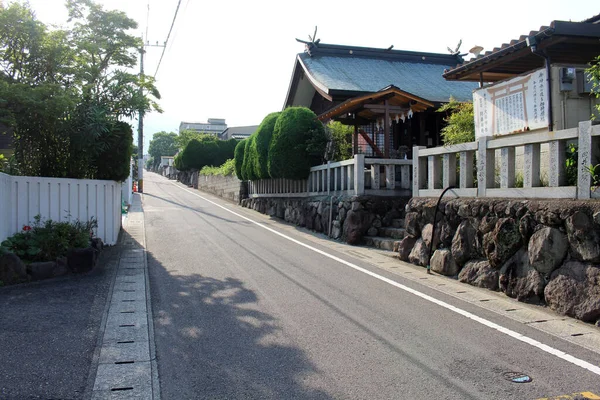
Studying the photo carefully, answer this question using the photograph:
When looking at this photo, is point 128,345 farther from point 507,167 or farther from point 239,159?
point 239,159

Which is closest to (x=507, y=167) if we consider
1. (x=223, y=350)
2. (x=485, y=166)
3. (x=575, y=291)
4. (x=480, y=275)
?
(x=485, y=166)

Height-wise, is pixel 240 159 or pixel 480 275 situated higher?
pixel 240 159

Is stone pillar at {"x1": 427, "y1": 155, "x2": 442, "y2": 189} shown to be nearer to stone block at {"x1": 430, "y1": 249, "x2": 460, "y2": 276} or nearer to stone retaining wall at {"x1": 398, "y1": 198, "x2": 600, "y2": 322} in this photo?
stone retaining wall at {"x1": 398, "y1": 198, "x2": 600, "y2": 322}

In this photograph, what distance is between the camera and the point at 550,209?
6539mm

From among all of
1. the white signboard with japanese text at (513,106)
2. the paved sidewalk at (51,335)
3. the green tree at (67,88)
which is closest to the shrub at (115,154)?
the green tree at (67,88)

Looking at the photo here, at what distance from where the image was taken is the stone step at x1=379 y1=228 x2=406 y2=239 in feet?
38.9

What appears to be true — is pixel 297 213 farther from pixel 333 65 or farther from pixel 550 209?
pixel 550 209

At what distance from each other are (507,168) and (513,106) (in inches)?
79.5

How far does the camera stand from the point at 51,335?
5.25 m

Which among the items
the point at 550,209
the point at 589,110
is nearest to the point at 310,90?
the point at 589,110

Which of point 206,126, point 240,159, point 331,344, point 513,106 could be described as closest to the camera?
point 331,344

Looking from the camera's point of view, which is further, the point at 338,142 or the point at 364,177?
the point at 338,142

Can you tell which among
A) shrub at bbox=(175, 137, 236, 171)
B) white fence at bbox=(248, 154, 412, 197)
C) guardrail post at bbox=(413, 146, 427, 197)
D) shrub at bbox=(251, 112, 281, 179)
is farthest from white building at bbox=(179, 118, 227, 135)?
guardrail post at bbox=(413, 146, 427, 197)

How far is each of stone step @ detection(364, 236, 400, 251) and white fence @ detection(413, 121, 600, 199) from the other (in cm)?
159
